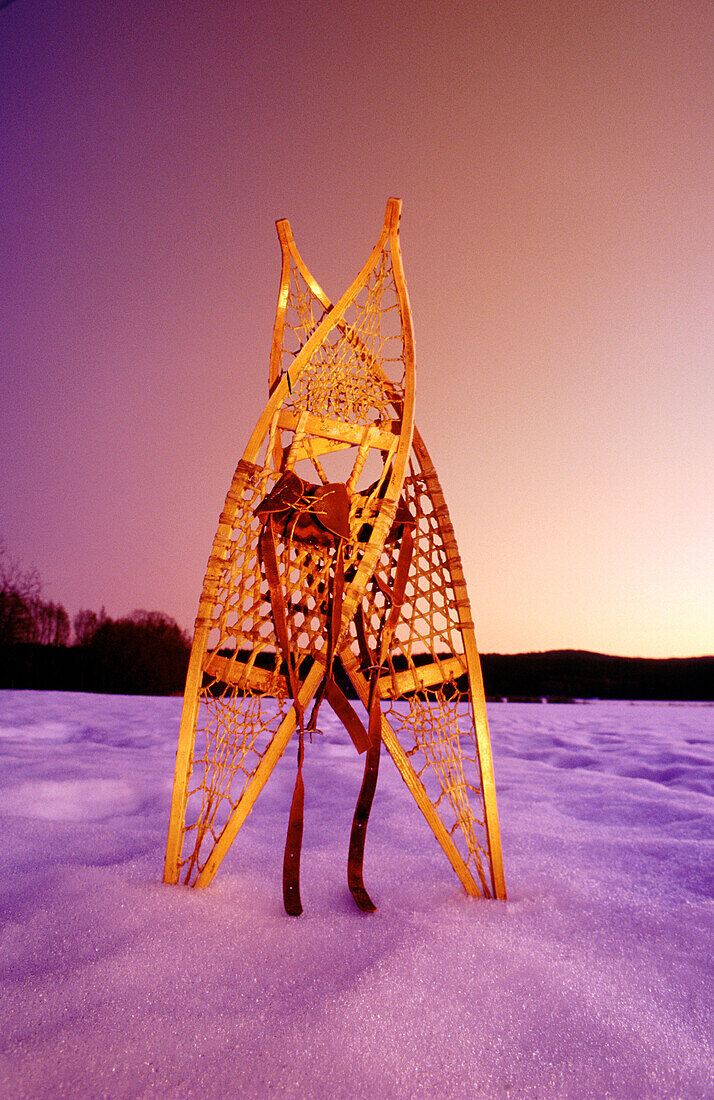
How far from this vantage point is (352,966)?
142 centimetres

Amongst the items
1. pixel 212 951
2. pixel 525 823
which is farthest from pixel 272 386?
pixel 525 823

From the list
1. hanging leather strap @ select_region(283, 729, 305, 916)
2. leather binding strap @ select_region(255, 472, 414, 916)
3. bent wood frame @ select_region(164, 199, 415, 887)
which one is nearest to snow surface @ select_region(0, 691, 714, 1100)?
hanging leather strap @ select_region(283, 729, 305, 916)

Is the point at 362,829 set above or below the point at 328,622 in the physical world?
below

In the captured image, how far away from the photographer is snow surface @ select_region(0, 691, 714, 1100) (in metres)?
1.09

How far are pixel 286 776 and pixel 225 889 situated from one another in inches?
93.0

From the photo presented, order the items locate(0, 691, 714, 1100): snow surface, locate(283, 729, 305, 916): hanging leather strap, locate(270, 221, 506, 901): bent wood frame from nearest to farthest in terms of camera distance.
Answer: locate(0, 691, 714, 1100): snow surface → locate(283, 729, 305, 916): hanging leather strap → locate(270, 221, 506, 901): bent wood frame

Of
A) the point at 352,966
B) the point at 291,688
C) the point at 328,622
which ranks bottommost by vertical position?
the point at 352,966

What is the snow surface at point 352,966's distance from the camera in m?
1.09

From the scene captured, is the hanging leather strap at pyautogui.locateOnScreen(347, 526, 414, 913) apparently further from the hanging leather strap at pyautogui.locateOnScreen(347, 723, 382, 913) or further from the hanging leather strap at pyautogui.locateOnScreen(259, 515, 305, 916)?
the hanging leather strap at pyautogui.locateOnScreen(259, 515, 305, 916)

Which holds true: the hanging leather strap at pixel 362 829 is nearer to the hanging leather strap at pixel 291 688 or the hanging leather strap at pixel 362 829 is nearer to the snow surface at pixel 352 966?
the snow surface at pixel 352 966

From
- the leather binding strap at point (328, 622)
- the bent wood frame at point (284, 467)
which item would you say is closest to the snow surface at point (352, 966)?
the leather binding strap at point (328, 622)

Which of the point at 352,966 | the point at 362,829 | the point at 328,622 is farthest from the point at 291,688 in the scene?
the point at 352,966

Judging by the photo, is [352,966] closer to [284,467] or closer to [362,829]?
[362,829]

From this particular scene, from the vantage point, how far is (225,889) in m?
1.83
